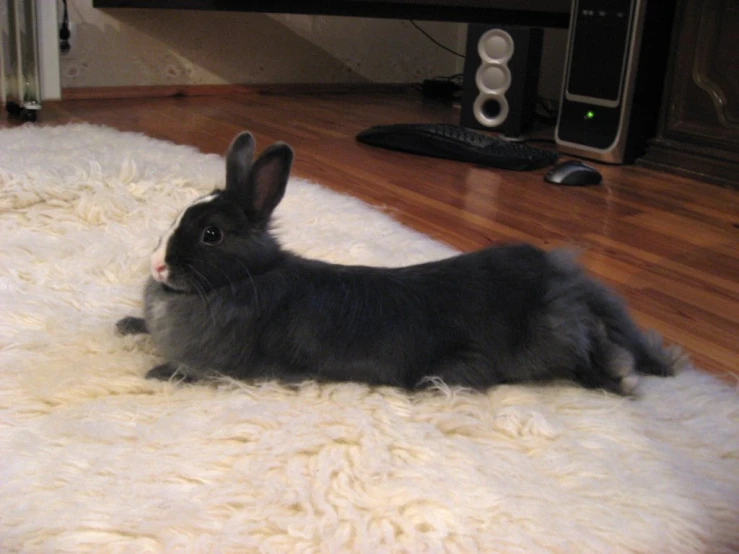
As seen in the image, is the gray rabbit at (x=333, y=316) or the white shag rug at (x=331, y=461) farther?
the gray rabbit at (x=333, y=316)

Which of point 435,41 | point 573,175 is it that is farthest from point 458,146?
point 435,41

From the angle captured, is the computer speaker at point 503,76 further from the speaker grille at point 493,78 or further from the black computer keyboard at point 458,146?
the black computer keyboard at point 458,146

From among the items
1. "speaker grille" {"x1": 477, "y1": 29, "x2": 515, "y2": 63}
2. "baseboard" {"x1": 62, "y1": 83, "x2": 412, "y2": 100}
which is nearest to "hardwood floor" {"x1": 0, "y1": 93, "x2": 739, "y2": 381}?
"baseboard" {"x1": 62, "y1": 83, "x2": 412, "y2": 100}

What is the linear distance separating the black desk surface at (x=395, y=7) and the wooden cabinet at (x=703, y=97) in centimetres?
61

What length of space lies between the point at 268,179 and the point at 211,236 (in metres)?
0.09

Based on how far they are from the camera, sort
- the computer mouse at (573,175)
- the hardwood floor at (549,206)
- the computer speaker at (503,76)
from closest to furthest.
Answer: the hardwood floor at (549,206) < the computer mouse at (573,175) < the computer speaker at (503,76)

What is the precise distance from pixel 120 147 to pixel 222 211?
116cm

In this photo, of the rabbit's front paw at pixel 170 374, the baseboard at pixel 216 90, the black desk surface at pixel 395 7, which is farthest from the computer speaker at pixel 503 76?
the rabbit's front paw at pixel 170 374

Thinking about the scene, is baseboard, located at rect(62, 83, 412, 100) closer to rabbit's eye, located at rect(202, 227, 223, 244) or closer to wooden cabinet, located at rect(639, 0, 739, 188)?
wooden cabinet, located at rect(639, 0, 739, 188)

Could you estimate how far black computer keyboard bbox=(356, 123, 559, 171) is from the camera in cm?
220

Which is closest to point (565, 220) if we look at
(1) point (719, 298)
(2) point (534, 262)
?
(1) point (719, 298)

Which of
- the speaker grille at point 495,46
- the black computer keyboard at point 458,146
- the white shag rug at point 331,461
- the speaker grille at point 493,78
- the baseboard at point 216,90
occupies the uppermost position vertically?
the speaker grille at point 495,46

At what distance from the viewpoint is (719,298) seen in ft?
4.20

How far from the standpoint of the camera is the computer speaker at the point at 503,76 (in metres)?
2.55
